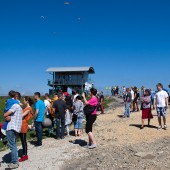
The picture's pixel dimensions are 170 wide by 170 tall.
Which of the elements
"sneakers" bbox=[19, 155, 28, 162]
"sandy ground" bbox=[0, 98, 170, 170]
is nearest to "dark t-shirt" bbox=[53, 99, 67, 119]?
"sandy ground" bbox=[0, 98, 170, 170]

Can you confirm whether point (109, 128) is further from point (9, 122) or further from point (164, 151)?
point (9, 122)

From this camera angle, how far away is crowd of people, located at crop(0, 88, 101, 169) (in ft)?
34.0

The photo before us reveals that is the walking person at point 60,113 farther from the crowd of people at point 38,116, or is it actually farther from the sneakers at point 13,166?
the sneakers at point 13,166

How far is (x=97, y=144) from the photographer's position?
43.7ft

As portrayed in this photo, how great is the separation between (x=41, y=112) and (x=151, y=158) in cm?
427

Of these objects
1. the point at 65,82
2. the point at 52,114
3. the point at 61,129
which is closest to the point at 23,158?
the point at 61,129

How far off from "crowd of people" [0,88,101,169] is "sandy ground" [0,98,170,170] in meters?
0.41

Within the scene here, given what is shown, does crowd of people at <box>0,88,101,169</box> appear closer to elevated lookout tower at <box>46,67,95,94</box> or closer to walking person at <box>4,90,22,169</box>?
walking person at <box>4,90,22,169</box>

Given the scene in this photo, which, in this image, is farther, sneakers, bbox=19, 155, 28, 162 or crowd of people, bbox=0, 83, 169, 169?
sneakers, bbox=19, 155, 28, 162

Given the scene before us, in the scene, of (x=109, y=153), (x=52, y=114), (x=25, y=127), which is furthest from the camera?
(x=52, y=114)

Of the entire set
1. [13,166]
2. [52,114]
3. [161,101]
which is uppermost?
[161,101]

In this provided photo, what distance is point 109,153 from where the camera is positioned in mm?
11766

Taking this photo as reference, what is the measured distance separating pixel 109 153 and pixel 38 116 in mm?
2872

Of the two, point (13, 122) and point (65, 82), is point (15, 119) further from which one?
point (65, 82)
